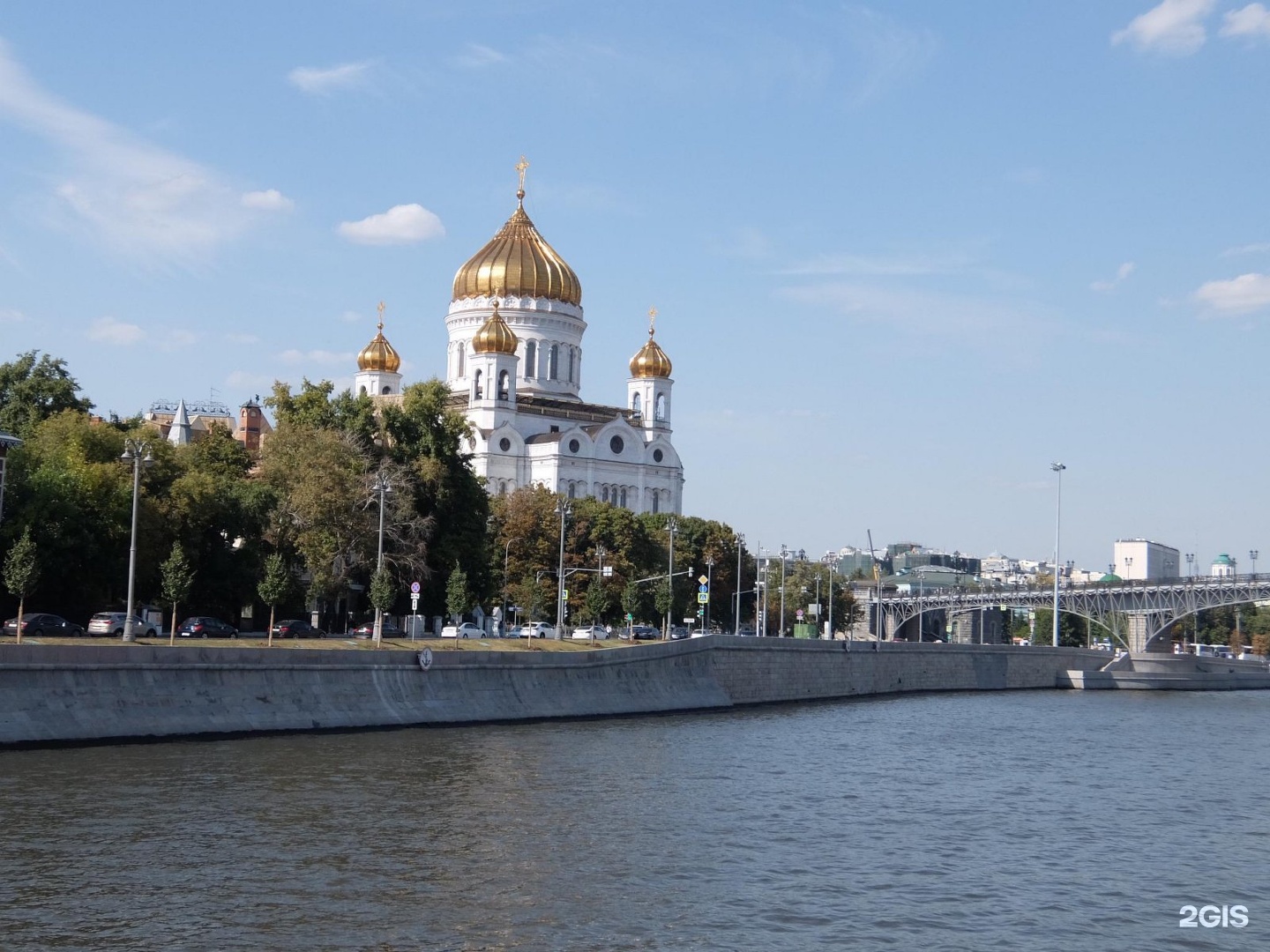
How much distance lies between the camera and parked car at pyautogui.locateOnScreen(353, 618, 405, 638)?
63.4m

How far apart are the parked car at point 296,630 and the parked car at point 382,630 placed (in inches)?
89.0

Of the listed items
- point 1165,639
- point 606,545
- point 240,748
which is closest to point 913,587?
point 1165,639

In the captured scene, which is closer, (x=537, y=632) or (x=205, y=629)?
(x=205, y=629)

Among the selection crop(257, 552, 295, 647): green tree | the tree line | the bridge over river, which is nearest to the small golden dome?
the bridge over river

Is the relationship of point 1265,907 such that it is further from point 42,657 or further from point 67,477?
point 67,477

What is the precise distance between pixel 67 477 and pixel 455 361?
71.3 meters

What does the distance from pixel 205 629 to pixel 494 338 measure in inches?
2408

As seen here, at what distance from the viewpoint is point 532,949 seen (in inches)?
831

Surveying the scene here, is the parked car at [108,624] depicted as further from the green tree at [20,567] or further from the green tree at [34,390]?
the green tree at [34,390]

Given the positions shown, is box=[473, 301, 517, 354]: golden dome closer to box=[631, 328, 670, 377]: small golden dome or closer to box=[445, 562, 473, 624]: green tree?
box=[631, 328, 670, 377]: small golden dome

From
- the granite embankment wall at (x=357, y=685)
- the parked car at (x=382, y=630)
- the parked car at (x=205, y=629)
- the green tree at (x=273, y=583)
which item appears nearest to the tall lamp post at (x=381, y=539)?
the green tree at (x=273, y=583)

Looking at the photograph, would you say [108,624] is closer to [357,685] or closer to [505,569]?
[357,685]

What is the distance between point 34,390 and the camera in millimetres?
68188

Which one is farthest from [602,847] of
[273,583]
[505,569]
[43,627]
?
[505,569]
